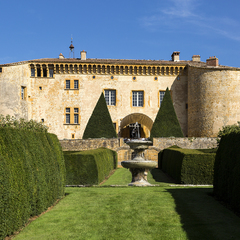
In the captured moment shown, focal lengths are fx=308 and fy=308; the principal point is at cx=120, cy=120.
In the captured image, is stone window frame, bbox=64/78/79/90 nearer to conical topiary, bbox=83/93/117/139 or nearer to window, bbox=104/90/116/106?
window, bbox=104/90/116/106

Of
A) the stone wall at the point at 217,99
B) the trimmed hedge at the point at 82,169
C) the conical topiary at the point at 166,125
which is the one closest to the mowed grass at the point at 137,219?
the trimmed hedge at the point at 82,169

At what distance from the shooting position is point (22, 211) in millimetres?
5004

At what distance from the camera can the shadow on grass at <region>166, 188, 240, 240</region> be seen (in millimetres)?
4590

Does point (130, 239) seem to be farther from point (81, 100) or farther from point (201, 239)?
point (81, 100)

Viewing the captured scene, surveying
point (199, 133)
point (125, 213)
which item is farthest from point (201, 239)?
point (199, 133)

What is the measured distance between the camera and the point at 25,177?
537 centimetres

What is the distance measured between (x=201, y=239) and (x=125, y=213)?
177 cm

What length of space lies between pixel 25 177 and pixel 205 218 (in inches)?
128

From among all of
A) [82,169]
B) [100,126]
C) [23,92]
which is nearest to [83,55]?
[23,92]

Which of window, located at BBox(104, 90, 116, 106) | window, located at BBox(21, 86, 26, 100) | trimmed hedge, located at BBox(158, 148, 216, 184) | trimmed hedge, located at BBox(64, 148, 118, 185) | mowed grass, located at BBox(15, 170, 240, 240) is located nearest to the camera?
mowed grass, located at BBox(15, 170, 240, 240)

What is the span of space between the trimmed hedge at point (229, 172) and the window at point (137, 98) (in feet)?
75.9

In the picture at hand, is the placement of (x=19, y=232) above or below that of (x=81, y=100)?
below

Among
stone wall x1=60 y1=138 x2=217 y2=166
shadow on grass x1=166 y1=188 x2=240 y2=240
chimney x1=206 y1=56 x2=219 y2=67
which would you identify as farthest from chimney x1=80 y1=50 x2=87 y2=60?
shadow on grass x1=166 y1=188 x2=240 y2=240

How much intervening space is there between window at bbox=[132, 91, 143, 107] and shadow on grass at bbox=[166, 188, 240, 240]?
23350 millimetres
